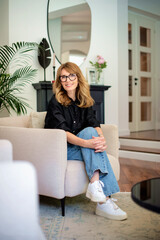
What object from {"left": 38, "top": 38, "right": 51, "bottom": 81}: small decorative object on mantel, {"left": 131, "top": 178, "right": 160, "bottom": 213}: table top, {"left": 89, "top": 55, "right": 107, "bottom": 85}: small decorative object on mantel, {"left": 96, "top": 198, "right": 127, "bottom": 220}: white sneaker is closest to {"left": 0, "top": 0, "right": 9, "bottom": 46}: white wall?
{"left": 38, "top": 38, "right": 51, "bottom": 81}: small decorative object on mantel

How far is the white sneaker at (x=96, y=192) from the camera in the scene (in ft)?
5.79

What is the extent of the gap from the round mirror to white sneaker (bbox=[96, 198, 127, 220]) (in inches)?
101

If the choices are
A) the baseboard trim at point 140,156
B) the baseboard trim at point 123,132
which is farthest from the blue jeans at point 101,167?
the baseboard trim at point 123,132

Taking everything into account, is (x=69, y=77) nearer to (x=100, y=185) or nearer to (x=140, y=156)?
(x=100, y=185)

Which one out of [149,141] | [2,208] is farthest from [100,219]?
[149,141]

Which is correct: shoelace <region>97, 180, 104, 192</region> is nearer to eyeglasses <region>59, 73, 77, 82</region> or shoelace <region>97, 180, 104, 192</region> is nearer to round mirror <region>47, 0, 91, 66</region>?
eyeglasses <region>59, 73, 77, 82</region>

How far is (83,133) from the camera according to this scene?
6.40 ft

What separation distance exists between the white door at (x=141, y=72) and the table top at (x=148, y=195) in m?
4.37

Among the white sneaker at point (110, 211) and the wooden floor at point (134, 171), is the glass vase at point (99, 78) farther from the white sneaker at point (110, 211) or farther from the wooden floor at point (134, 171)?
the white sneaker at point (110, 211)

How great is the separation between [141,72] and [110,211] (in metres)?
4.56

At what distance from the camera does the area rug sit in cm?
154

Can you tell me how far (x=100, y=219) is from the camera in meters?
1.80

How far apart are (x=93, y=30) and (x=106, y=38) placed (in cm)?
27

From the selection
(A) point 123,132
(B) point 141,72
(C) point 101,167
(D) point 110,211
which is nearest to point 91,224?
(D) point 110,211
